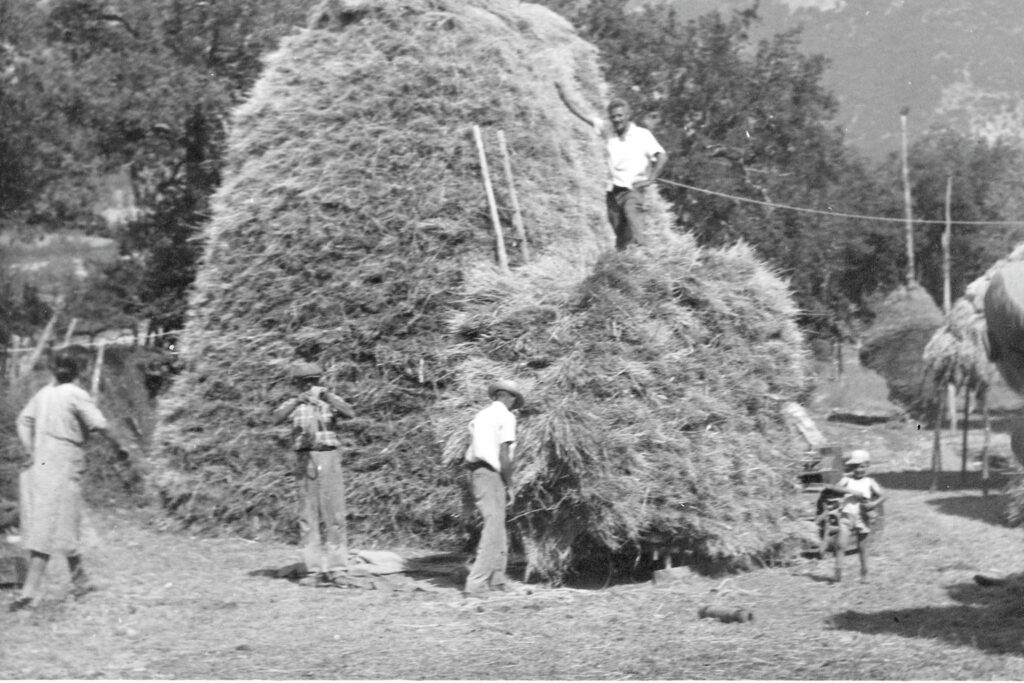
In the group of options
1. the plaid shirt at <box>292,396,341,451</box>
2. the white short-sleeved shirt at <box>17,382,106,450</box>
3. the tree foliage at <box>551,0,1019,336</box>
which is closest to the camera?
the white short-sleeved shirt at <box>17,382,106,450</box>

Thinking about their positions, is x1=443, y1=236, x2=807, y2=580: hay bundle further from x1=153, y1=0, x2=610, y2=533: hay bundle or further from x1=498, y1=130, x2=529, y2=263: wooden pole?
x1=153, y1=0, x2=610, y2=533: hay bundle

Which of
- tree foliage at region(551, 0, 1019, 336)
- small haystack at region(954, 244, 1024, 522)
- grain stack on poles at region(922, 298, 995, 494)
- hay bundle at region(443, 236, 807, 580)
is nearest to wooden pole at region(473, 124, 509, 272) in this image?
hay bundle at region(443, 236, 807, 580)

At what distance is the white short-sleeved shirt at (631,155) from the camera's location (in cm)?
1146

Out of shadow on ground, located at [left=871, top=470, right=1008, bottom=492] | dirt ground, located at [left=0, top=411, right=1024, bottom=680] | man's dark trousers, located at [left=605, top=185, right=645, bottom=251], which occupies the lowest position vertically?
dirt ground, located at [left=0, top=411, right=1024, bottom=680]

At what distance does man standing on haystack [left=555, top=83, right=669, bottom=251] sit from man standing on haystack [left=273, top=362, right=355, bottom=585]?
107 inches

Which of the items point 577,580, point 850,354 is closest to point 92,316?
point 577,580

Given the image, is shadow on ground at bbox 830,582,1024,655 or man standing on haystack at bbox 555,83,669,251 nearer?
shadow on ground at bbox 830,582,1024,655

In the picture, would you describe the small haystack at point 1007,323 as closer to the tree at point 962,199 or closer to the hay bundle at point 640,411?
the hay bundle at point 640,411

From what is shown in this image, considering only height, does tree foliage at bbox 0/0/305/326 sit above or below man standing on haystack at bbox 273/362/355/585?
above

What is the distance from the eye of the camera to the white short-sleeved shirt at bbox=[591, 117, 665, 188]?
37.6ft

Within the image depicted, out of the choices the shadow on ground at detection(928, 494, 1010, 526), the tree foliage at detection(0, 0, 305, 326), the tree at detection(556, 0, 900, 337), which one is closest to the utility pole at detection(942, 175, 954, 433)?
the shadow on ground at detection(928, 494, 1010, 526)

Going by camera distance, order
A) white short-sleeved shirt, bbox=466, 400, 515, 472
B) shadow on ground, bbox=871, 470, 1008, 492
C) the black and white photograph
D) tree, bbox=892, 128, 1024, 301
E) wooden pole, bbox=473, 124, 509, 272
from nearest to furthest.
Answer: the black and white photograph
white short-sleeved shirt, bbox=466, 400, 515, 472
wooden pole, bbox=473, 124, 509, 272
shadow on ground, bbox=871, 470, 1008, 492
tree, bbox=892, 128, 1024, 301

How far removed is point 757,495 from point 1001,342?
4.33m

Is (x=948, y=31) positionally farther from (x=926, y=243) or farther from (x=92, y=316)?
(x=92, y=316)
